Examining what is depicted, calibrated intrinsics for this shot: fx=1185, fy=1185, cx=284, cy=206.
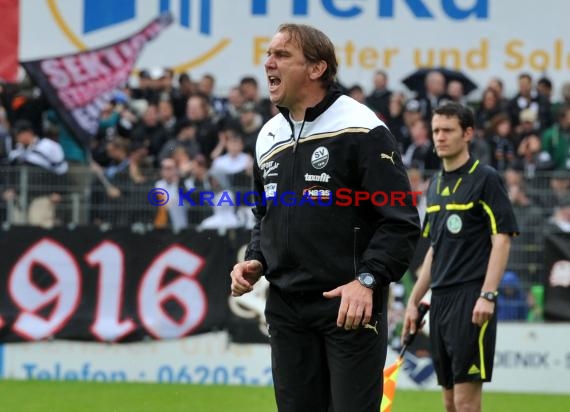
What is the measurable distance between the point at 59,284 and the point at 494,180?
20.4 ft

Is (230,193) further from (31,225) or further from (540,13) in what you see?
(540,13)

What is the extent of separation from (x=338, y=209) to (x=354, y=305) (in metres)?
0.45

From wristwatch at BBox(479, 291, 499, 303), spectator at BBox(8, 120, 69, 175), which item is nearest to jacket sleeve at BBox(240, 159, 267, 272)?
wristwatch at BBox(479, 291, 499, 303)

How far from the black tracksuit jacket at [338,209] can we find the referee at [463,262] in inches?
105

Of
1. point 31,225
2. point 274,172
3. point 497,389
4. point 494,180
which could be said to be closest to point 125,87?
point 31,225

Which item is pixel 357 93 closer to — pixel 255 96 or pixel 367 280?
pixel 255 96

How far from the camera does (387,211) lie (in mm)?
5090

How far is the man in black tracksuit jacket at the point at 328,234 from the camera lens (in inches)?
201

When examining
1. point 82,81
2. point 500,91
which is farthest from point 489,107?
point 82,81

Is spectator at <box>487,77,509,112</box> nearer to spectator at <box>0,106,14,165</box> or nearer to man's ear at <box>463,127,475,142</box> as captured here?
spectator at <box>0,106,14,165</box>

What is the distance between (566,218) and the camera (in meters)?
12.7

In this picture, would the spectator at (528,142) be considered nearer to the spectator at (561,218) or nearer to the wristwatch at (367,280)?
the spectator at (561,218)

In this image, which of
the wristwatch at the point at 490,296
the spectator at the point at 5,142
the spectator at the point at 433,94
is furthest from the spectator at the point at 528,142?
the wristwatch at the point at 490,296

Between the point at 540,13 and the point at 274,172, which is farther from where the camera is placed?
the point at 540,13
